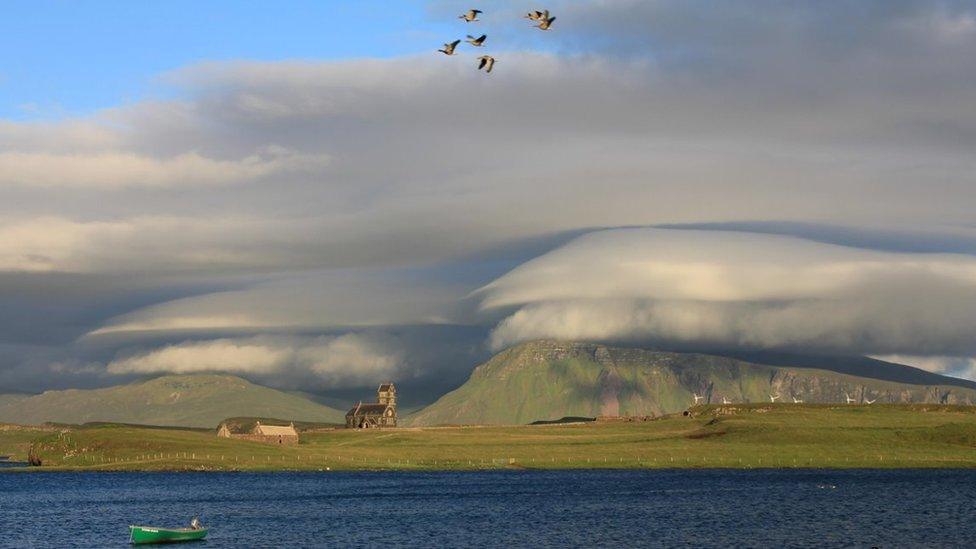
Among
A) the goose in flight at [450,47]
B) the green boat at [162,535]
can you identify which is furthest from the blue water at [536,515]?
the goose in flight at [450,47]

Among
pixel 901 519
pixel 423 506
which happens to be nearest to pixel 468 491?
pixel 423 506

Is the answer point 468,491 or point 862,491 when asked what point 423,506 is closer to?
point 468,491

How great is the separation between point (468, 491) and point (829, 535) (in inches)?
3052

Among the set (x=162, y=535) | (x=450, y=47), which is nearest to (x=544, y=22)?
(x=450, y=47)

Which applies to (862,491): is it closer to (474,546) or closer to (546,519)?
(546,519)

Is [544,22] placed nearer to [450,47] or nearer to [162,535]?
[450,47]

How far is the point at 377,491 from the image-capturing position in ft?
646

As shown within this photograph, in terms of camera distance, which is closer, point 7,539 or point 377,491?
point 7,539

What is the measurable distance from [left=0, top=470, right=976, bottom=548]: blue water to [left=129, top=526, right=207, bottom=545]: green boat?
6.68 ft

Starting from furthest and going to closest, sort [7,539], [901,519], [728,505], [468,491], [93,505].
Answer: [468,491] < [93,505] < [728,505] < [901,519] < [7,539]

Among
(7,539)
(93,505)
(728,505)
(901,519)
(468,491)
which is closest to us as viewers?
(7,539)

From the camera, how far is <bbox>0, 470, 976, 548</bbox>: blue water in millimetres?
125625

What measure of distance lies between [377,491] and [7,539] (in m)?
72.7

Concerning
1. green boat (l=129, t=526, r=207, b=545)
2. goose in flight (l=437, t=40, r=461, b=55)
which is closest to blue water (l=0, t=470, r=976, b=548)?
green boat (l=129, t=526, r=207, b=545)
